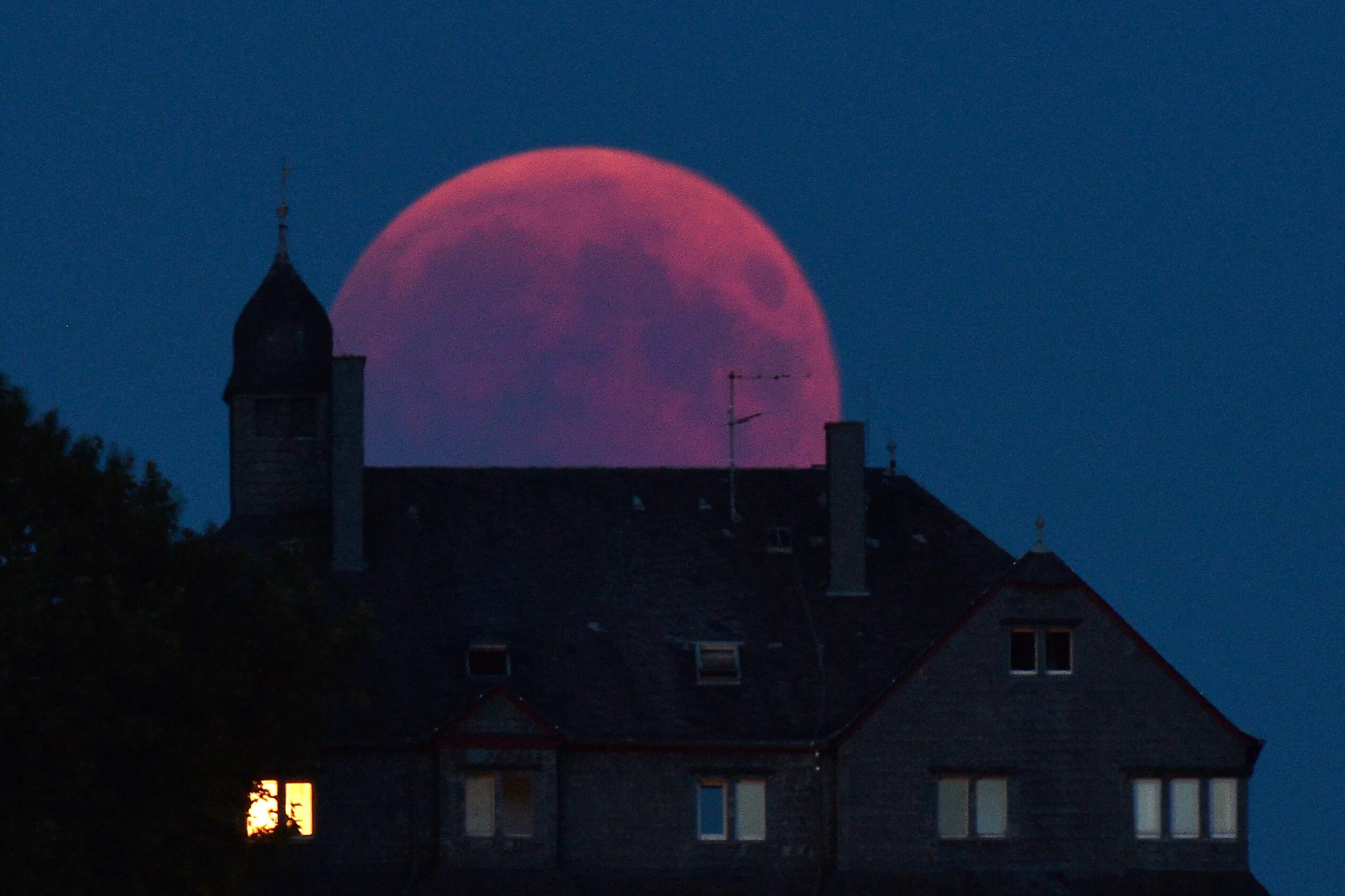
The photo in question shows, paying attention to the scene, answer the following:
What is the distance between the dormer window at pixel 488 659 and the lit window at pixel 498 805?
3050mm

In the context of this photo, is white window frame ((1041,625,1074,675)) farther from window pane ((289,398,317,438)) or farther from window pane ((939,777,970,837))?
window pane ((289,398,317,438))

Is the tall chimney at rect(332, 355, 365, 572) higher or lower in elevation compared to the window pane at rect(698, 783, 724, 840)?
higher

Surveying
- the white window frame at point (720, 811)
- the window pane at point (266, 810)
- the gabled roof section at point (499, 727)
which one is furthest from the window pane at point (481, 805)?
the white window frame at point (720, 811)

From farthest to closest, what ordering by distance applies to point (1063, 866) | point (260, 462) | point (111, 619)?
point (260, 462)
point (1063, 866)
point (111, 619)

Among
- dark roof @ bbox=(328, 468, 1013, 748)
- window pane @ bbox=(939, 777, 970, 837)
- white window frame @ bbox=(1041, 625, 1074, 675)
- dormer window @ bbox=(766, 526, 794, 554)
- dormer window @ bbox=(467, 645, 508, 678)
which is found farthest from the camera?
dormer window @ bbox=(766, 526, 794, 554)

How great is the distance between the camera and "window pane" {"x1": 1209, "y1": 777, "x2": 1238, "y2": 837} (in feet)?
239

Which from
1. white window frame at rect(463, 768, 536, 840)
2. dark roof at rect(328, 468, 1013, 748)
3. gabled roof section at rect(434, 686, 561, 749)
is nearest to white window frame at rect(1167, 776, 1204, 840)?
dark roof at rect(328, 468, 1013, 748)

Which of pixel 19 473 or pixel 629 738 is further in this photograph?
pixel 629 738

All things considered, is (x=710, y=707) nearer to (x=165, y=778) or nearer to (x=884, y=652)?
(x=884, y=652)

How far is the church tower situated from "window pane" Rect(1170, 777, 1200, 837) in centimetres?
2216

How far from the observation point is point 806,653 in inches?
2968

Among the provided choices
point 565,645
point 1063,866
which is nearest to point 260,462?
point 565,645

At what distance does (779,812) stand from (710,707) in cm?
292

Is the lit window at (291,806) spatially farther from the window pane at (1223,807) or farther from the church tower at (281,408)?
the window pane at (1223,807)
